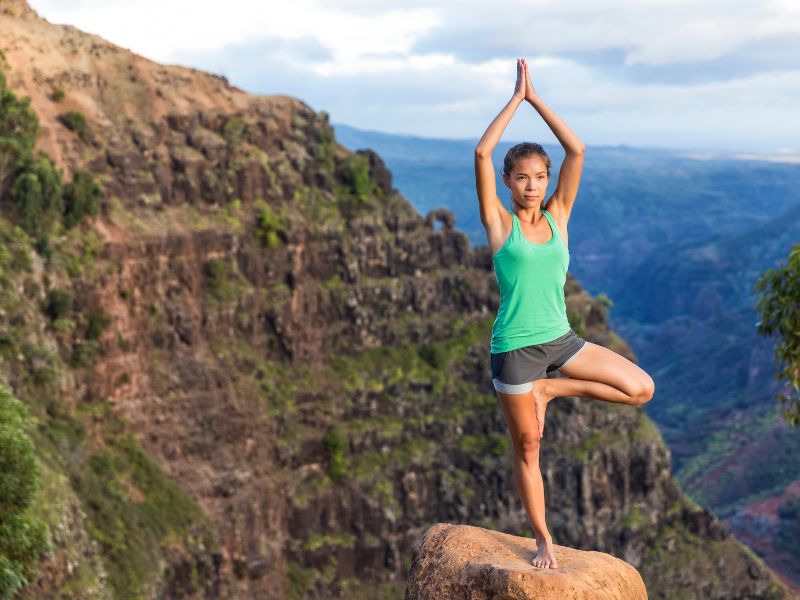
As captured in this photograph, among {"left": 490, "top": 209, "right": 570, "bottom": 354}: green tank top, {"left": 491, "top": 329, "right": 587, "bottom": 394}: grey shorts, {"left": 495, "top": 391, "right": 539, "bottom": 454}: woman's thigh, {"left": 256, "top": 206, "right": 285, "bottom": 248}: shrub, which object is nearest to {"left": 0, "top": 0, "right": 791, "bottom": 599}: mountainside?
{"left": 256, "top": 206, "right": 285, "bottom": 248}: shrub

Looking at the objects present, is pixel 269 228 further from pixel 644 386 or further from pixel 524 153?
pixel 644 386

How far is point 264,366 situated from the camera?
117m

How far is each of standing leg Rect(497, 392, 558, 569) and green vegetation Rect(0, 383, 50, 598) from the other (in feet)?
105

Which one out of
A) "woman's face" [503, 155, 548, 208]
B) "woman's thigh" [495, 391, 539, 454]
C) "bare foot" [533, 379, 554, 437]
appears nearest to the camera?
"woman's face" [503, 155, 548, 208]

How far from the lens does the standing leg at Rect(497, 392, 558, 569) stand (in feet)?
57.7

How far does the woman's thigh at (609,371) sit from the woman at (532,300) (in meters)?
0.02

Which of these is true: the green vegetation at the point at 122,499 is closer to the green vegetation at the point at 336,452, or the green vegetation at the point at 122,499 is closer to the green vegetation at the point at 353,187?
Result: the green vegetation at the point at 336,452

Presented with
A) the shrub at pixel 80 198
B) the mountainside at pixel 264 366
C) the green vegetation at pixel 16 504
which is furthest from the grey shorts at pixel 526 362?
the shrub at pixel 80 198

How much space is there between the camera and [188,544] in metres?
99.4

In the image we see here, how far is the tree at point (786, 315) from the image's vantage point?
90.7 ft

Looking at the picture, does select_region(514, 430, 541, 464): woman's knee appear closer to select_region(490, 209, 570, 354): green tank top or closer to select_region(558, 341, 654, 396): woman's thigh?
select_region(558, 341, 654, 396): woman's thigh

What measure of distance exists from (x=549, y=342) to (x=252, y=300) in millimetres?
100266

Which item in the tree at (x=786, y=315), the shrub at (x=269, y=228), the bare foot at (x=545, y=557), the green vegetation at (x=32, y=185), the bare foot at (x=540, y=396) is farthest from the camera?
the shrub at (x=269, y=228)

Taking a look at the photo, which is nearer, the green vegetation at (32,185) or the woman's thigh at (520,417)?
the woman's thigh at (520,417)
